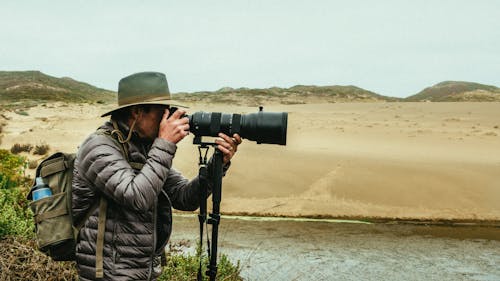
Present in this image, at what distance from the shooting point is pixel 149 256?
2004 mm

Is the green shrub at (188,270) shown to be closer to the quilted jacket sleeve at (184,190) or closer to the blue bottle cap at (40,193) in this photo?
the quilted jacket sleeve at (184,190)

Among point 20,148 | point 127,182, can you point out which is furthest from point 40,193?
point 20,148

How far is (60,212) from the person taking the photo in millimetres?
1928

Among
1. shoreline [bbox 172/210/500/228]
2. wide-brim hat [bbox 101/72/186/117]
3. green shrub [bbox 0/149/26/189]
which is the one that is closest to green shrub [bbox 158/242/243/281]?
wide-brim hat [bbox 101/72/186/117]

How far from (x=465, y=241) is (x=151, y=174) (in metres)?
4.89

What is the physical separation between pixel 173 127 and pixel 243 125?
45 cm

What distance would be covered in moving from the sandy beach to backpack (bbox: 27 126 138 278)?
5258mm

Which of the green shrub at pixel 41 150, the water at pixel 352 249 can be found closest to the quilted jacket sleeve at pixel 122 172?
the water at pixel 352 249

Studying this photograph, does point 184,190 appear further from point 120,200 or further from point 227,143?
point 120,200

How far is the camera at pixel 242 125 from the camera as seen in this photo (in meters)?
2.30

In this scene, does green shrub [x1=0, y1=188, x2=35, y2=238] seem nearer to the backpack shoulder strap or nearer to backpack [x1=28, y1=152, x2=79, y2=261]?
backpack [x1=28, y1=152, x2=79, y2=261]

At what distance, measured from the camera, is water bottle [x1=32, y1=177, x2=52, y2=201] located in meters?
1.92

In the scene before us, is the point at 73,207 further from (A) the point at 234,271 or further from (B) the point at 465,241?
(B) the point at 465,241

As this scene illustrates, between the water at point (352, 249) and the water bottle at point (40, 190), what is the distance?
273 centimetres
